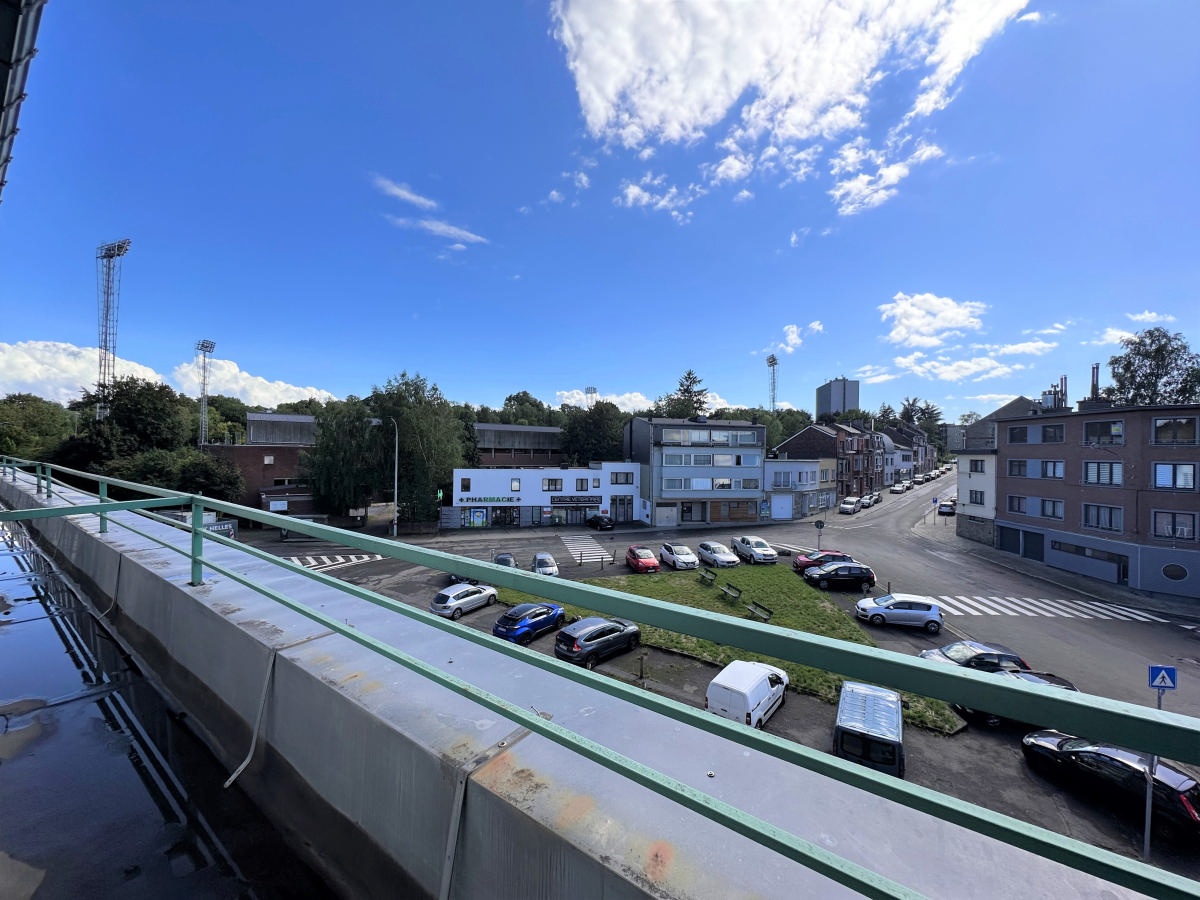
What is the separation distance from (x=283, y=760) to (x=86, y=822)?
616 millimetres

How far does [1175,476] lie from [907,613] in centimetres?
1764

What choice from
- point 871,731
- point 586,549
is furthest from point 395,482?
point 871,731

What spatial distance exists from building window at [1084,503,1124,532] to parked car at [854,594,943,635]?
15.9 m

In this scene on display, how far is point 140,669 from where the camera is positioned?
2990mm

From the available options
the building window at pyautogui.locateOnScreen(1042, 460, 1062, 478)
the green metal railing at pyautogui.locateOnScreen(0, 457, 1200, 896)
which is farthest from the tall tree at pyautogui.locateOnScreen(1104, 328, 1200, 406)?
the green metal railing at pyautogui.locateOnScreen(0, 457, 1200, 896)

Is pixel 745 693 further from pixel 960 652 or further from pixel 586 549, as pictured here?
pixel 586 549

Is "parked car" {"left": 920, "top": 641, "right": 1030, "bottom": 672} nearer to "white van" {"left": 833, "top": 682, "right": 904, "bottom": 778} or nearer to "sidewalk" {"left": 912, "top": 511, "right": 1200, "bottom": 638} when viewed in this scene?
"white van" {"left": 833, "top": 682, "right": 904, "bottom": 778}

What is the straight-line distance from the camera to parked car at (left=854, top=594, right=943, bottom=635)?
17.7 metres

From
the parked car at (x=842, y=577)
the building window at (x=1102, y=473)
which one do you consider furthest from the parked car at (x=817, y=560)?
the building window at (x=1102, y=473)

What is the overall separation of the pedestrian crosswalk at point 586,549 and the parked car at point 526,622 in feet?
32.2

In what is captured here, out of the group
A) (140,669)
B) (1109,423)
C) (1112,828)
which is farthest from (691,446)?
(140,669)

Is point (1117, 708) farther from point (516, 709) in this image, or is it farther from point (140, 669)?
point (140, 669)

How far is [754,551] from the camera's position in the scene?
26.9 metres

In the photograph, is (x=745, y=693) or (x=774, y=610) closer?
(x=745, y=693)
